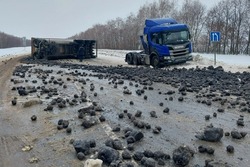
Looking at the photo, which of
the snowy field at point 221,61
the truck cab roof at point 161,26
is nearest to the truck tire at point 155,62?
the truck cab roof at point 161,26

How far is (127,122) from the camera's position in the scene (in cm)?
787

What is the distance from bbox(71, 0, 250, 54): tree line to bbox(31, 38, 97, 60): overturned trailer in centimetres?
767

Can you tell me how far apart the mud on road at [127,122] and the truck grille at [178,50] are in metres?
11.3

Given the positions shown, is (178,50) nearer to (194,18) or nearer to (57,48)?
(57,48)

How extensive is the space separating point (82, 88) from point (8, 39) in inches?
5536

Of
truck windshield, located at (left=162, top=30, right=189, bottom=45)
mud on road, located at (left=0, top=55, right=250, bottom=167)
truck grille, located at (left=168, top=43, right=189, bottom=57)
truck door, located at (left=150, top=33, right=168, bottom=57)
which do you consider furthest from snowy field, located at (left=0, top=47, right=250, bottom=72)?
mud on road, located at (left=0, top=55, right=250, bottom=167)

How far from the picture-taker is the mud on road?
5.85m

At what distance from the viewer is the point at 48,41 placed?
35.1 meters

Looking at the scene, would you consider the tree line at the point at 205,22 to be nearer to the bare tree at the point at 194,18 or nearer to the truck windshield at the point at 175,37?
the bare tree at the point at 194,18

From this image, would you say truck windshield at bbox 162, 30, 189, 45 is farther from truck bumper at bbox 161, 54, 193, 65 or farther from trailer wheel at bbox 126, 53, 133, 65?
trailer wheel at bbox 126, 53, 133, 65

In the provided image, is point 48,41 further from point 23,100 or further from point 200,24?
point 200,24

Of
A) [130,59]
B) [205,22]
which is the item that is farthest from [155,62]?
[205,22]

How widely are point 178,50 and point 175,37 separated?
1.01 m

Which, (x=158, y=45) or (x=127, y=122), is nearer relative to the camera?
(x=127, y=122)
